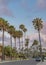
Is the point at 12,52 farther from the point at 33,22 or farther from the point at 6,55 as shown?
the point at 33,22

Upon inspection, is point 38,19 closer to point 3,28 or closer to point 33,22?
point 33,22

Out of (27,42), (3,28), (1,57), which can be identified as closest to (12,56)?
(1,57)

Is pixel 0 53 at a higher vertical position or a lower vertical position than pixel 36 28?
lower

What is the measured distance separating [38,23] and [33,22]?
2.21 metres

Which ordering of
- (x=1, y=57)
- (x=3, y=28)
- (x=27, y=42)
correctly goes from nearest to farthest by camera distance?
(x=3, y=28) < (x=1, y=57) < (x=27, y=42)

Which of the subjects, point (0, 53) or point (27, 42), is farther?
point (27, 42)

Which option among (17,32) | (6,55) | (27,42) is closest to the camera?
(6,55)

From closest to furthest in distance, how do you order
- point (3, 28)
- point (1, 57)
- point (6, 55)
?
point (3, 28) < point (1, 57) < point (6, 55)

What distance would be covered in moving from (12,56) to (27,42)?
70886 millimetres

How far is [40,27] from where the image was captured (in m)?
98.7

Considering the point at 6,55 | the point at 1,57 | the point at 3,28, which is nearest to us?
the point at 3,28

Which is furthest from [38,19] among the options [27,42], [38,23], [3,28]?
[27,42]

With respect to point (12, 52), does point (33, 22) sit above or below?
above

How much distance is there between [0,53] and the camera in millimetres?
114312
